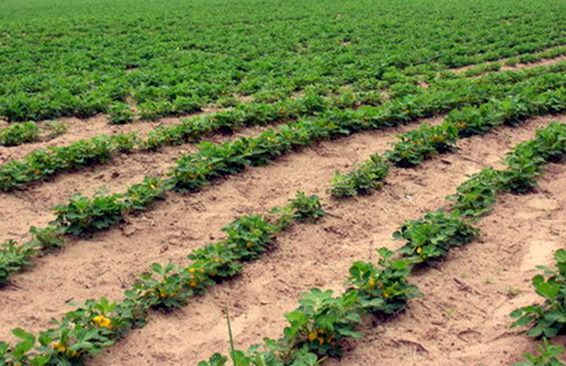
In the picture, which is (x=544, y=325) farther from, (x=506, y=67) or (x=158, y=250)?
(x=506, y=67)

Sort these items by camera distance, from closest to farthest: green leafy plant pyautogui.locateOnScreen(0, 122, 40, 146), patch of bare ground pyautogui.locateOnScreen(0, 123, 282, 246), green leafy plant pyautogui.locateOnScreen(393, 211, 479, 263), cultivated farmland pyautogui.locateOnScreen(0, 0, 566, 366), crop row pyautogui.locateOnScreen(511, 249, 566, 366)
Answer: crop row pyautogui.locateOnScreen(511, 249, 566, 366) → cultivated farmland pyautogui.locateOnScreen(0, 0, 566, 366) → green leafy plant pyautogui.locateOnScreen(393, 211, 479, 263) → patch of bare ground pyautogui.locateOnScreen(0, 123, 282, 246) → green leafy plant pyautogui.locateOnScreen(0, 122, 40, 146)

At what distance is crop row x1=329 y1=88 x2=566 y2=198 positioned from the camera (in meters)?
6.92

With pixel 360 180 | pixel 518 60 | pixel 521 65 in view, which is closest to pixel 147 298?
pixel 360 180

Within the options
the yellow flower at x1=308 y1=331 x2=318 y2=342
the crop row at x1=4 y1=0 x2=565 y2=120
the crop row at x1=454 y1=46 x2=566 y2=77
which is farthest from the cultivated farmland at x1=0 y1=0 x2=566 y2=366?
the crop row at x1=454 y1=46 x2=566 y2=77

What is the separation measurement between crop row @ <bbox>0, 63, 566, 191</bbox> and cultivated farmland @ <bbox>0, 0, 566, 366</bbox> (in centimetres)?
3

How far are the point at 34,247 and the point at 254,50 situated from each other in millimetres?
13711

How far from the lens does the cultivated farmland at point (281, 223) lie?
411cm

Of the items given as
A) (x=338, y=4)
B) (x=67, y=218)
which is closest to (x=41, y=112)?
(x=67, y=218)

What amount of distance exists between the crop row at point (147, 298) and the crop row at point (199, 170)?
108 cm

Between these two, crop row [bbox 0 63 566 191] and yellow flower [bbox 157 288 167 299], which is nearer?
yellow flower [bbox 157 288 167 299]

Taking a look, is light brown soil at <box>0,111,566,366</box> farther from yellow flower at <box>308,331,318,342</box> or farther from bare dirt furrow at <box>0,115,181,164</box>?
bare dirt furrow at <box>0,115,181,164</box>

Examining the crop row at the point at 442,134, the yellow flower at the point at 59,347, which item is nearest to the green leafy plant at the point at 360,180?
the crop row at the point at 442,134

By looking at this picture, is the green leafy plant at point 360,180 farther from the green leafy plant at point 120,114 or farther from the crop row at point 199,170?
the green leafy plant at point 120,114

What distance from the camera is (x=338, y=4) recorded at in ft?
125
